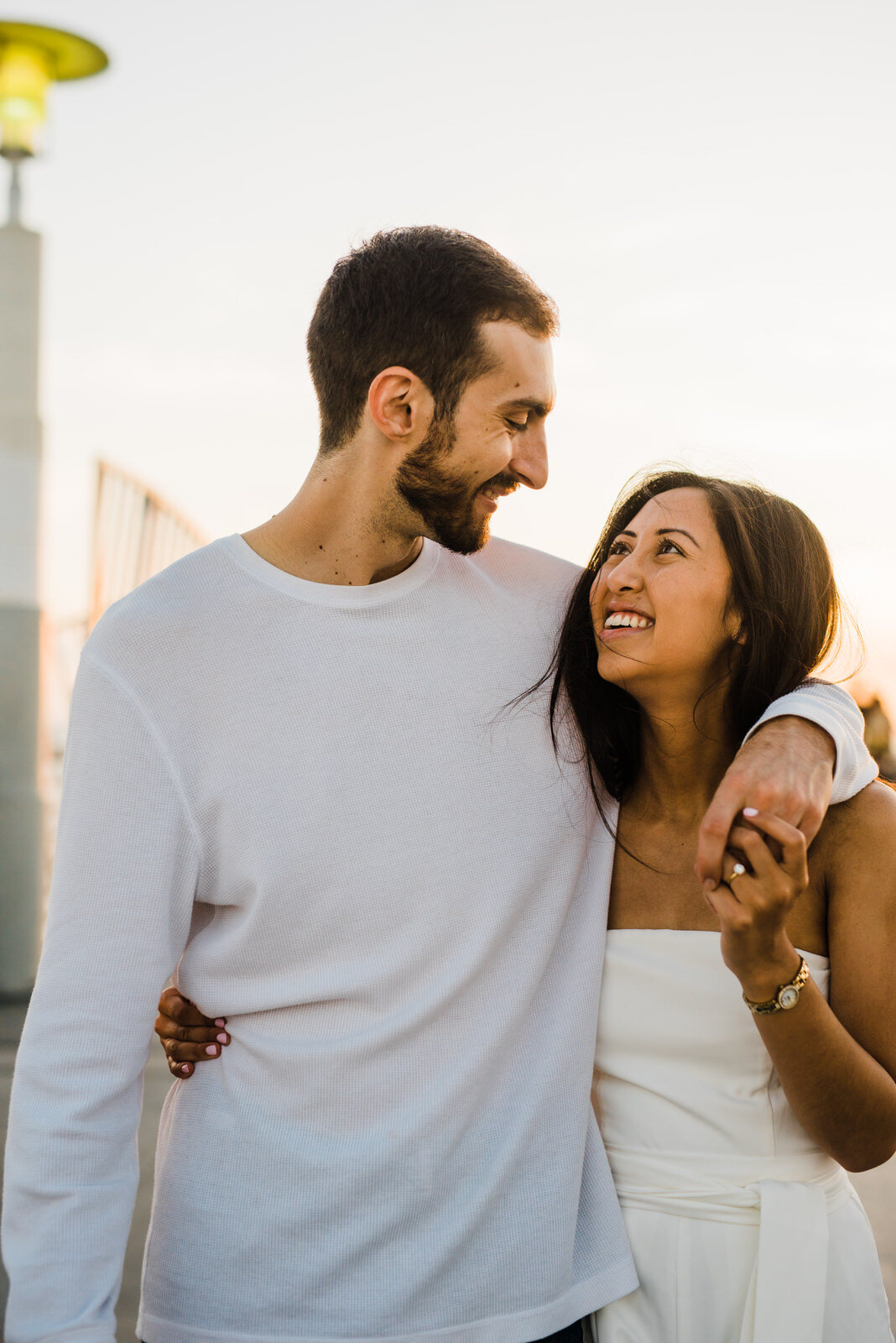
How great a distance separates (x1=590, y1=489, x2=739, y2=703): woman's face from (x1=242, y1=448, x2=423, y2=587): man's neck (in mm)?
349

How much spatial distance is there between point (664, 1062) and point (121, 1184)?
32.7 inches

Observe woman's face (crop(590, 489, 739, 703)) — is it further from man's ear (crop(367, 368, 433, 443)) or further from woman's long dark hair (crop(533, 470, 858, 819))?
man's ear (crop(367, 368, 433, 443))

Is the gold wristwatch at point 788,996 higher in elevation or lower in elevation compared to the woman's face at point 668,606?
lower

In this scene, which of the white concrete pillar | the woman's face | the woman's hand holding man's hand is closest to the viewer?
the woman's hand holding man's hand

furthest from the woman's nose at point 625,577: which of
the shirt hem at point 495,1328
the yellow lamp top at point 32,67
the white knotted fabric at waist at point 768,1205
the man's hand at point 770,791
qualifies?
the yellow lamp top at point 32,67

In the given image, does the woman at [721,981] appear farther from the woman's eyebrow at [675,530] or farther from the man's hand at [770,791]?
the man's hand at [770,791]

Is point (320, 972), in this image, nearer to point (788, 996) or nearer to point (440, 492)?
point (788, 996)

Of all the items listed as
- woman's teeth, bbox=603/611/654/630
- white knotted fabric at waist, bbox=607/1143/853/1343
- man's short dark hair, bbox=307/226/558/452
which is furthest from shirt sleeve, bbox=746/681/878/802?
man's short dark hair, bbox=307/226/558/452

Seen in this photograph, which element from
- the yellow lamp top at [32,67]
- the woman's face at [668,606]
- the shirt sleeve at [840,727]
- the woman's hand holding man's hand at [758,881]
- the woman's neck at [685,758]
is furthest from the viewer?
the yellow lamp top at [32,67]

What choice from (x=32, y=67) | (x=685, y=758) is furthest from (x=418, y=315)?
(x=32, y=67)

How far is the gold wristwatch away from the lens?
1548 millimetres

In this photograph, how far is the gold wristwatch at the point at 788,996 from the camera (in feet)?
5.08

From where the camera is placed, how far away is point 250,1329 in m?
1.63

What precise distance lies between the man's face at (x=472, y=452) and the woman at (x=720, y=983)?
0.25 metres
